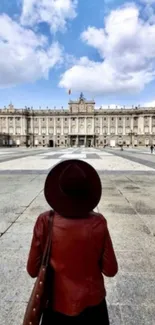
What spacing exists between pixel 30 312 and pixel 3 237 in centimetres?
299

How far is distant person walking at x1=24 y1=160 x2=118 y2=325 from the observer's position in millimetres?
1543

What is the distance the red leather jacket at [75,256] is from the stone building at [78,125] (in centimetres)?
12500

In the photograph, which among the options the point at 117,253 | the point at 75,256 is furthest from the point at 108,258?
the point at 117,253

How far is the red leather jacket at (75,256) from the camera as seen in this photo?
1.56 metres

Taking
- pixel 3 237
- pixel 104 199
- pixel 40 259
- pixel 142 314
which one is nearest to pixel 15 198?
pixel 104 199

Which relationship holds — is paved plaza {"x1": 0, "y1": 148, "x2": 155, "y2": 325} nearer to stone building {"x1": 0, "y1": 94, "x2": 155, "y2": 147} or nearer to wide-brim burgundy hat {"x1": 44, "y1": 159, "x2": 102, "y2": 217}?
wide-brim burgundy hat {"x1": 44, "y1": 159, "x2": 102, "y2": 217}

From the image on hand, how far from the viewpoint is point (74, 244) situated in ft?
5.09

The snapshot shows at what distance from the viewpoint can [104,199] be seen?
704cm

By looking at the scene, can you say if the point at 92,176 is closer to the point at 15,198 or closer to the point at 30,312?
the point at 30,312

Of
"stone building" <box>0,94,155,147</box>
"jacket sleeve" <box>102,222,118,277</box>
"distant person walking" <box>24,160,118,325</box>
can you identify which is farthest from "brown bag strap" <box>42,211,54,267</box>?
"stone building" <box>0,94,155,147</box>

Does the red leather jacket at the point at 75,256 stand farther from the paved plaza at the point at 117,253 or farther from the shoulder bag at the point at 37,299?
the paved plaza at the point at 117,253

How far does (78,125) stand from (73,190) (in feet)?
424

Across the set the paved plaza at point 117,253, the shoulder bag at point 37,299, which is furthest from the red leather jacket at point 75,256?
the paved plaza at point 117,253

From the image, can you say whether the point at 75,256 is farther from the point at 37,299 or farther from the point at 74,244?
the point at 37,299
